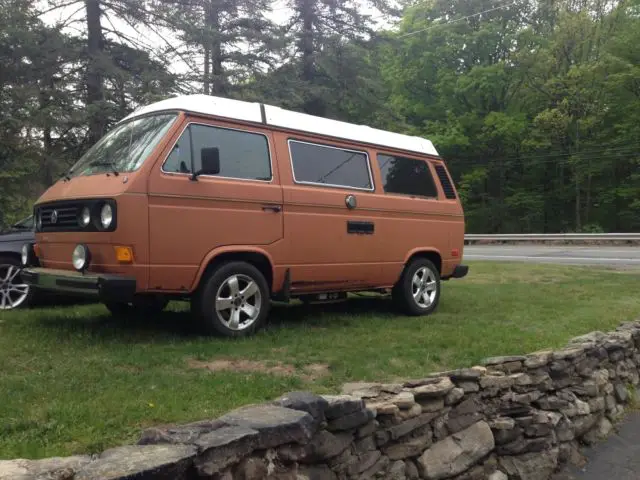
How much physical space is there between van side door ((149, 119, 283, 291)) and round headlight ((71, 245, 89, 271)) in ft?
2.00

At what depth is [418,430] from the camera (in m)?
4.63

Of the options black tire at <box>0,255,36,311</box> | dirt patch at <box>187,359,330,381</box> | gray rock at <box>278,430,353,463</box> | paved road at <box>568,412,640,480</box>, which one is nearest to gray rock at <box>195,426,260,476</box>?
gray rock at <box>278,430,353,463</box>

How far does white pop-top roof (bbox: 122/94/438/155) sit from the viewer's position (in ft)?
18.5

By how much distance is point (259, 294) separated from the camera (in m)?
5.74

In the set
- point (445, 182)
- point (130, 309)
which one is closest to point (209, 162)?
point (130, 309)

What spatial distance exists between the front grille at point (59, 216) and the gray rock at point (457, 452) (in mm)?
3706

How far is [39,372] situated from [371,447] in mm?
2539

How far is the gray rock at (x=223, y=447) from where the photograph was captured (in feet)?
9.48

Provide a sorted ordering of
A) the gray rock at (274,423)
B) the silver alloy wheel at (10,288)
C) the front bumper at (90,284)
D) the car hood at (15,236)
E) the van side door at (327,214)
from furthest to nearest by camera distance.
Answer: the car hood at (15,236) < the silver alloy wheel at (10,288) < the van side door at (327,214) < the front bumper at (90,284) < the gray rock at (274,423)

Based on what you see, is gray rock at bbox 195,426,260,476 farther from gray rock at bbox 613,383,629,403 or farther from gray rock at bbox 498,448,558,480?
gray rock at bbox 613,383,629,403

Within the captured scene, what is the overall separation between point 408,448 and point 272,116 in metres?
3.58

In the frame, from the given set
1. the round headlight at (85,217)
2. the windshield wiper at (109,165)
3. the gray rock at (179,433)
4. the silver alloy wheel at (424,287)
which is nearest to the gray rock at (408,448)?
the gray rock at (179,433)

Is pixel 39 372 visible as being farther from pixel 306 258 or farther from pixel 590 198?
pixel 590 198

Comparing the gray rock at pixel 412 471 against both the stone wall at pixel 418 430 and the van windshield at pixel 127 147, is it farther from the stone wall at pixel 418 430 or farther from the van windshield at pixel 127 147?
the van windshield at pixel 127 147
